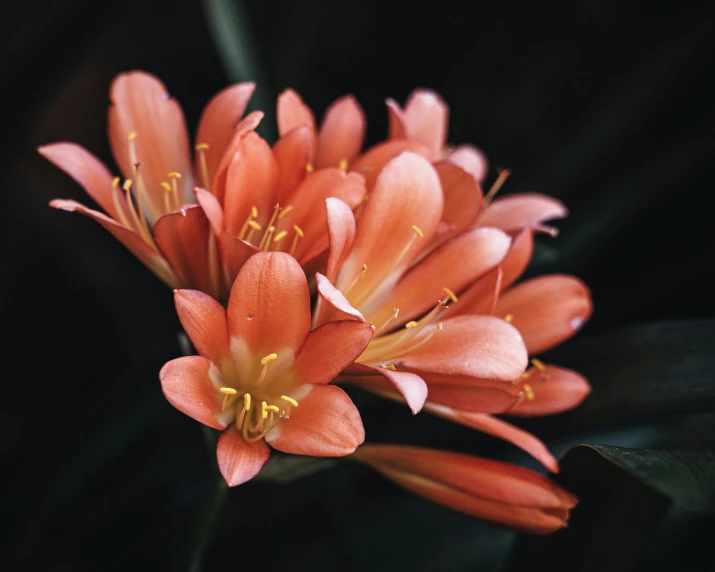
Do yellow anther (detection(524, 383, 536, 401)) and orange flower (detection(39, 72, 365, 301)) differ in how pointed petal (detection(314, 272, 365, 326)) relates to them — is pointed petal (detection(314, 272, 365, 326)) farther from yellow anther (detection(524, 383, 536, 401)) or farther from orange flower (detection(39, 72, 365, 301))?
yellow anther (detection(524, 383, 536, 401))

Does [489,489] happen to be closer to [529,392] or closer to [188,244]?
[529,392]

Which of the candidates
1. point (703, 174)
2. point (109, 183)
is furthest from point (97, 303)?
point (703, 174)

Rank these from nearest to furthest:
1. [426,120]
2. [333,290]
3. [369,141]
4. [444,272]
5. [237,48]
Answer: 1. [333,290]
2. [444,272]
3. [426,120]
4. [237,48]
5. [369,141]

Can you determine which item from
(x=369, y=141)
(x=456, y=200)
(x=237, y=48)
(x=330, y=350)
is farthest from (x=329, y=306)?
(x=369, y=141)

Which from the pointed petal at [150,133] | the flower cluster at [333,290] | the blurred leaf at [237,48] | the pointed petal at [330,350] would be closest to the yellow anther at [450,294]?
the flower cluster at [333,290]

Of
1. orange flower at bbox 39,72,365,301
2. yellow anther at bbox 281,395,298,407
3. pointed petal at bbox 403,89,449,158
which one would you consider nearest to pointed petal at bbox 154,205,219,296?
orange flower at bbox 39,72,365,301

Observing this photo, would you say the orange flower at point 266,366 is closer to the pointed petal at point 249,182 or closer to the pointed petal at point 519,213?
the pointed petal at point 249,182
